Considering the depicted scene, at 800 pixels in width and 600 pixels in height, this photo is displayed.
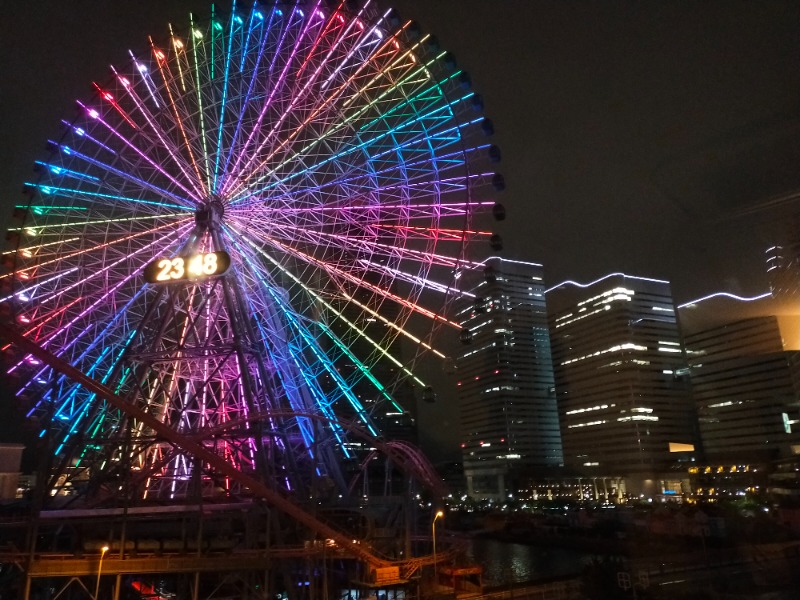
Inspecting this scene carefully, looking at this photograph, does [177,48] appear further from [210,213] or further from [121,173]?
[210,213]

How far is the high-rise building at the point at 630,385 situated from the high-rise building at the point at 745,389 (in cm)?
791

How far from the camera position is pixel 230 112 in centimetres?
2327

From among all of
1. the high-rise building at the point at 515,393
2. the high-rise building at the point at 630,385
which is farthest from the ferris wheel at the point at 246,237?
the high-rise building at the point at 515,393

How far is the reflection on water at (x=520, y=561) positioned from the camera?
3312 centimetres

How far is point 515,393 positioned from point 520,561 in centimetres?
6772

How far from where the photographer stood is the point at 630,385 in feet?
271

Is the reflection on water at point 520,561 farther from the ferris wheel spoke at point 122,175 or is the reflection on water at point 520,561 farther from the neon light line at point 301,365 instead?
the ferris wheel spoke at point 122,175

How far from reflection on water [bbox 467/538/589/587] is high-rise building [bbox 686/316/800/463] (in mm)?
21180

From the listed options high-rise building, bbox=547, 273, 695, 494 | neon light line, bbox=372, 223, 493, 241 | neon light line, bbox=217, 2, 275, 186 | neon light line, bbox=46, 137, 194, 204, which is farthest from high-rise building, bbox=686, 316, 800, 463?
neon light line, bbox=46, 137, 194, 204

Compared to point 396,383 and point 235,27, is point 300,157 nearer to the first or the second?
point 235,27

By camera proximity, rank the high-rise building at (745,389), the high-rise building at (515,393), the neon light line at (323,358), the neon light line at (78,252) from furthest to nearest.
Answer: the high-rise building at (515,393) → the high-rise building at (745,389) → the neon light line at (323,358) → the neon light line at (78,252)

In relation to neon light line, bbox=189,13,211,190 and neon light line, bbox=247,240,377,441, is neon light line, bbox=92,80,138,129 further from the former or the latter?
neon light line, bbox=247,240,377,441

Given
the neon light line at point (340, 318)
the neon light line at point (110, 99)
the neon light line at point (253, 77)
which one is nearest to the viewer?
the neon light line at point (253, 77)

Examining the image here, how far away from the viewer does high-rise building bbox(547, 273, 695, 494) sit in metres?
81.5
